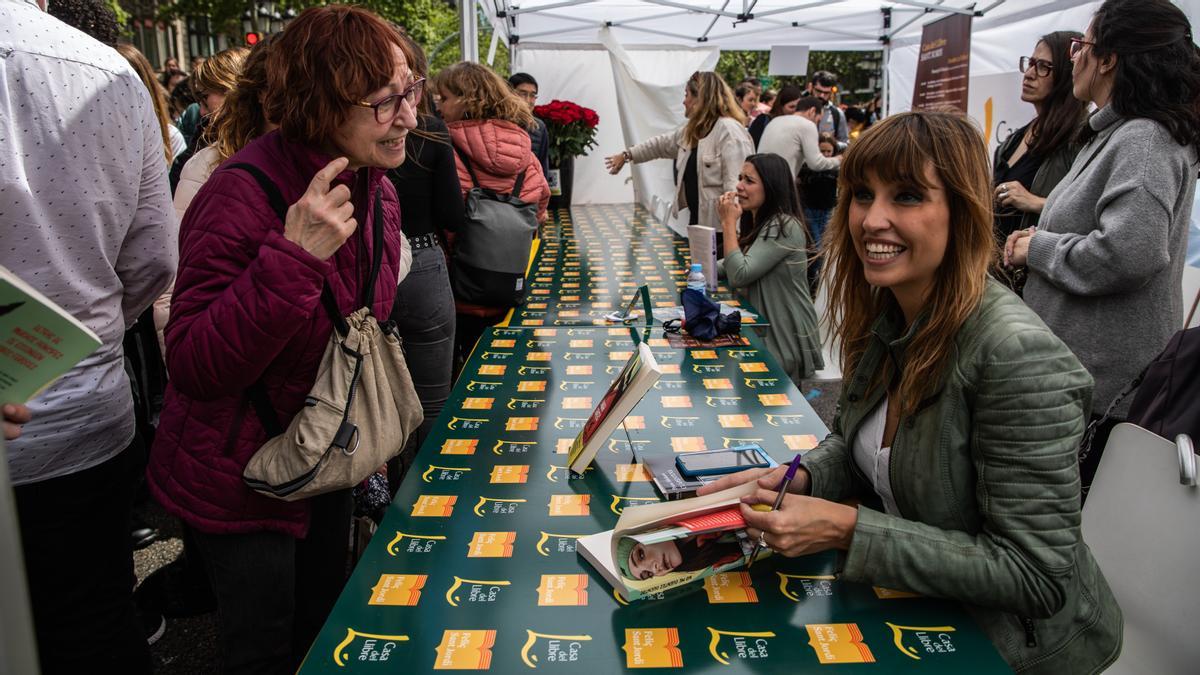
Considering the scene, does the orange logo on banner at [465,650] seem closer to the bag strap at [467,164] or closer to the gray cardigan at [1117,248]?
the gray cardigan at [1117,248]

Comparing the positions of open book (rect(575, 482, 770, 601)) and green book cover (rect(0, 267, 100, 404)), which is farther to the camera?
open book (rect(575, 482, 770, 601))

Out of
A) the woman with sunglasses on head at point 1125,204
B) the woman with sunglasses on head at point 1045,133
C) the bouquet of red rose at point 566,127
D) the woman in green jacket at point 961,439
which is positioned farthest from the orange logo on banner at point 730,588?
the bouquet of red rose at point 566,127

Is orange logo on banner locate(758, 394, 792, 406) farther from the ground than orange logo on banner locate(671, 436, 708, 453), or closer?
farther from the ground

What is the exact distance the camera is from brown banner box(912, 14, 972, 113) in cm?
595

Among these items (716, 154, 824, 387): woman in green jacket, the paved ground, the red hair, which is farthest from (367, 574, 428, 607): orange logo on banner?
(716, 154, 824, 387): woman in green jacket

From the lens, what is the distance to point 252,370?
1.39 meters

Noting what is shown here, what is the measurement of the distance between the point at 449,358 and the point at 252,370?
1550 mm

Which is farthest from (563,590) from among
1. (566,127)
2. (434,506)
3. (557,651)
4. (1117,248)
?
(566,127)

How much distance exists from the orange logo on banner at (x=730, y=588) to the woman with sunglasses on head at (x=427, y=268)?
5.36ft

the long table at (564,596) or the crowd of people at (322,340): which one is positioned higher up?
the crowd of people at (322,340)

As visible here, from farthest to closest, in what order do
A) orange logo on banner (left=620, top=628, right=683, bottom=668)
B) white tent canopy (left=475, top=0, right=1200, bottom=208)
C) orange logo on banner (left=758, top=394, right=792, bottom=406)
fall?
white tent canopy (left=475, top=0, right=1200, bottom=208), orange logo on banner (left=758, top=394, right=792, bottom=406), orange logo on banner (left=620, top=628, right=683, bottom=668)

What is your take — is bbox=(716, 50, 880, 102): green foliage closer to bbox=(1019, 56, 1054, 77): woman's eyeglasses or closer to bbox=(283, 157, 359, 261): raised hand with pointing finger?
bbox=(1019, 56, 1054, 77): woman's eyeglasses

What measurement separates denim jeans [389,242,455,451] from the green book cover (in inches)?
76.7

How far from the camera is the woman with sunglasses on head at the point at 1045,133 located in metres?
2.89
